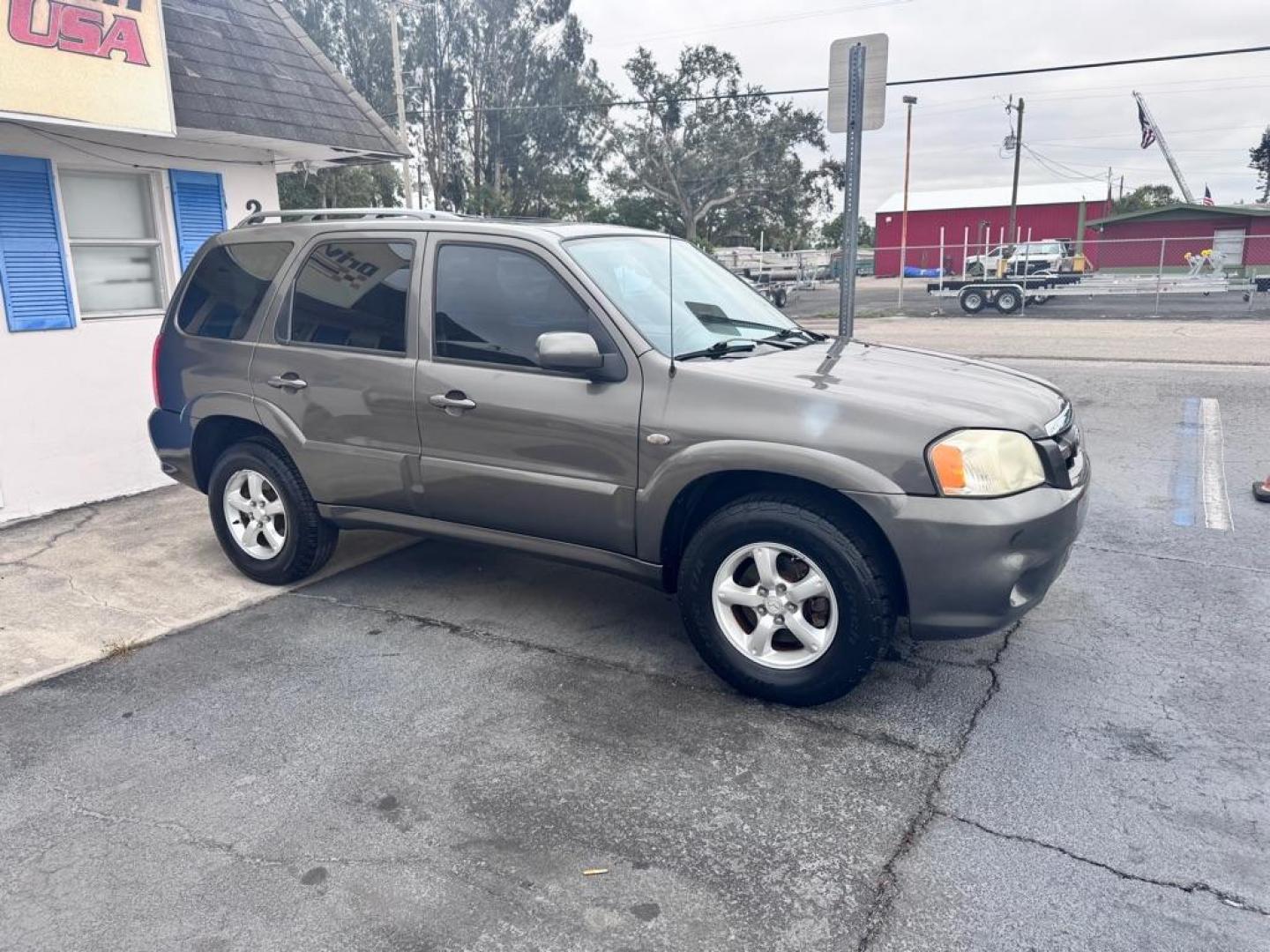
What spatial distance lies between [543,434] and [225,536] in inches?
92.2

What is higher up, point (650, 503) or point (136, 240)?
point (136, 240)

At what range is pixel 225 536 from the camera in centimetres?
536

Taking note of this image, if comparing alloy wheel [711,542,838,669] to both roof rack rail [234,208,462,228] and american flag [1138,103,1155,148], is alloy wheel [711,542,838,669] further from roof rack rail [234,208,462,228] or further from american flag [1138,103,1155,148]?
american flag [1138,103,1155,148]

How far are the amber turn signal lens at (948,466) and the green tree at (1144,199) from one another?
6316 centimetres

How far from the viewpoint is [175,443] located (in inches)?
213

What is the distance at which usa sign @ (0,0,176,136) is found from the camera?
5699mm

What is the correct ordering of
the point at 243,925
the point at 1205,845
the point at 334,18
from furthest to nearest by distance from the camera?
the point at 334,18, the point at 1205,845, the point at 243,925

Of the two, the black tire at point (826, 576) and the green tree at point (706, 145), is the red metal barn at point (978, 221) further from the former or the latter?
the black tire at point (826, 576)

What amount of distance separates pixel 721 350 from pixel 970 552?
137cm

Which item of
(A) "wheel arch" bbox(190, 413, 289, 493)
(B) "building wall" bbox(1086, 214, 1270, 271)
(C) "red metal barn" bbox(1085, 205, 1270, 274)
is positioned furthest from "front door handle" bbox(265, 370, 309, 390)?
(B) "building wall" bbox(1086, 214, 1270, 271)

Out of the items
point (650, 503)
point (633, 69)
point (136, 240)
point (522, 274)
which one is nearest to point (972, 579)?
point (650, 503)

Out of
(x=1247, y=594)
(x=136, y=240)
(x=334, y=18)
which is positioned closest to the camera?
(x=1247, y=594)

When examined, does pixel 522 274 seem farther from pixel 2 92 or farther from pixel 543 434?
pixel 2 92

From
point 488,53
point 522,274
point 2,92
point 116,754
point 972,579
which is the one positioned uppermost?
point 488,53
